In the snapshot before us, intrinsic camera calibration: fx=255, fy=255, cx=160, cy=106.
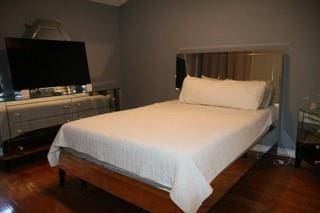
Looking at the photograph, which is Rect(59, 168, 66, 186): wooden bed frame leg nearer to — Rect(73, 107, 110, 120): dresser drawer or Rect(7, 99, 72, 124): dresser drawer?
Rect(7, 99, 72, 124): dresser drawer

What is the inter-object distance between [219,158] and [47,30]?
2847mm

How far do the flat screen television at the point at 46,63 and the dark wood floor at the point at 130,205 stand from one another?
3.66 ft

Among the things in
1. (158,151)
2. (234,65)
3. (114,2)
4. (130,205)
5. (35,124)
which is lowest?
(130,205)

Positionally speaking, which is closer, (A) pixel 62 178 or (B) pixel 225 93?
(A) pixel 62 178

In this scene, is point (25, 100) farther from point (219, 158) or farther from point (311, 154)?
point (311, 154)

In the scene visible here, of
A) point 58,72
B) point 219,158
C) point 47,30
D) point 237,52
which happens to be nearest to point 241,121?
point 219,158

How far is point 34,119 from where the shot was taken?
302 centimetres

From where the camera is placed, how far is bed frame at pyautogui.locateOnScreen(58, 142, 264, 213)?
65.5 inches

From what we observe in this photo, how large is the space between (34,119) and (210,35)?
8.18 feet

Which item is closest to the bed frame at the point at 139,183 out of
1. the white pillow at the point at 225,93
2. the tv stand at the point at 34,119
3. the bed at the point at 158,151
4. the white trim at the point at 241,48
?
the bed at the point at 158,151

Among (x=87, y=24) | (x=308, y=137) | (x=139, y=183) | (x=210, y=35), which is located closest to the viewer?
(x=139, y=183)

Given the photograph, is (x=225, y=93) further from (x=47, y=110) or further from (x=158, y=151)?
(x=47, y=110)

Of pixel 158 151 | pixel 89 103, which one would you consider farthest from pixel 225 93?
pixel 89 103

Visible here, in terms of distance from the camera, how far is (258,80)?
10.2 ft
